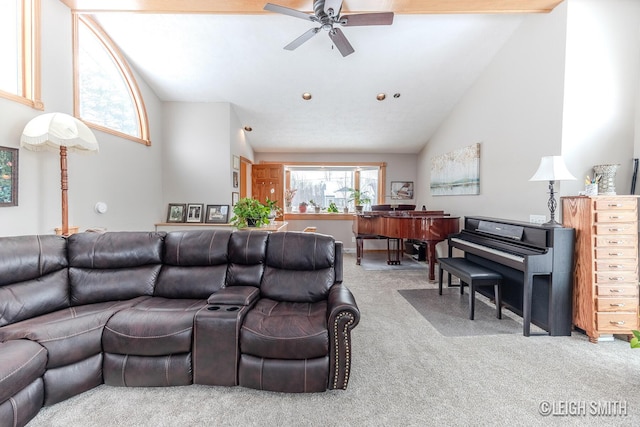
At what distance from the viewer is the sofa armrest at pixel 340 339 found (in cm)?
183

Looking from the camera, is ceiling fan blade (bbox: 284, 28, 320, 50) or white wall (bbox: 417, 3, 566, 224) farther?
white wall (bbox: 417, 3, 566, 224)

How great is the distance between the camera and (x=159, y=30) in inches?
144

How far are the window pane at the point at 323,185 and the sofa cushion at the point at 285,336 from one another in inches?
213

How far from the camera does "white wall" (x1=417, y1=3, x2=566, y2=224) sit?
3.07 meters

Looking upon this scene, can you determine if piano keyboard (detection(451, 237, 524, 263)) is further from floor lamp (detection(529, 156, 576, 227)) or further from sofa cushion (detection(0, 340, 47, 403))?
sofa cushion (detection(0, 340, 47, 403))

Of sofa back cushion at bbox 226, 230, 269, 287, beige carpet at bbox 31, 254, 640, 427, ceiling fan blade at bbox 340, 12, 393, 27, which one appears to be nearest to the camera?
beige carpet at bbox 31, 254, 640, 427

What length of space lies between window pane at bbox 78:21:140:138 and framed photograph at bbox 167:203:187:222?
1282mm

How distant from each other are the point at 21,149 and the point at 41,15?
1.37 metres

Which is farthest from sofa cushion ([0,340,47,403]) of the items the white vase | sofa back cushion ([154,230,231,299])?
the white vase

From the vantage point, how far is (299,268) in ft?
8.08

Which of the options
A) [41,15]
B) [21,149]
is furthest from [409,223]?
[41,15]

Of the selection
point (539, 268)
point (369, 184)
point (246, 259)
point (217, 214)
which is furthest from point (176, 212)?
point (539, 268)

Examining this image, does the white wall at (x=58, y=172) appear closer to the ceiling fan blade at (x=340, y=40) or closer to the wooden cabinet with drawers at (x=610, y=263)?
the ceiling fan blade at (x=340, y=40)

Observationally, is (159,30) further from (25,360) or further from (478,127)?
(478,127)
